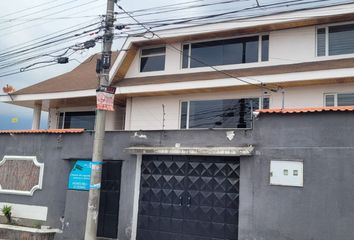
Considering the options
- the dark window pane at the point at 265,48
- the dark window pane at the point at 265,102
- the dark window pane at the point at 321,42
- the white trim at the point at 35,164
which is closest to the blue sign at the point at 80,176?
the white trim at the point at 35,164

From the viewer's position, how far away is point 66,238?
12320 mm

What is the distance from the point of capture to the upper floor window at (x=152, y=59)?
51.4ft

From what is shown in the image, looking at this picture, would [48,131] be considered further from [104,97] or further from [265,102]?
[265,102]

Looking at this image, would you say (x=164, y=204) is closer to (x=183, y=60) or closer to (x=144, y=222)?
(x=144, y=222)

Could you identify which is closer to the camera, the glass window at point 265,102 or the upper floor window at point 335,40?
the upper floor window at point 335,40

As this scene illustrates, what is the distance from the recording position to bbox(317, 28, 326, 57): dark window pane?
42.7 ft

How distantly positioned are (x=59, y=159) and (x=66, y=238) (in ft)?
8.31

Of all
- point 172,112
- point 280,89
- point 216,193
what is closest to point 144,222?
point 216,193

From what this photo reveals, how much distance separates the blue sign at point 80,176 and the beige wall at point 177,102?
3210 mm

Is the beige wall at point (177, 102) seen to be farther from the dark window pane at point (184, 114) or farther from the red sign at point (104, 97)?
Answer: the red sign at point (104, 97)

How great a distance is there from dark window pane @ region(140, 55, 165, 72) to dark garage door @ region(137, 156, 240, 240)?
499 centimetres

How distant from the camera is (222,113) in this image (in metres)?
14.0

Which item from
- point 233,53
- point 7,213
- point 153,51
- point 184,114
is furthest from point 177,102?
point 7,213

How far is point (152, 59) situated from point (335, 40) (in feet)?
22.0
